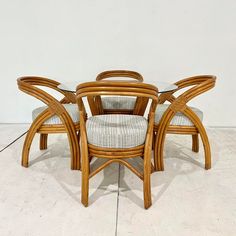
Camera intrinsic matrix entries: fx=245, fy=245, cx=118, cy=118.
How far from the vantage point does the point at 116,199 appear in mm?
1851

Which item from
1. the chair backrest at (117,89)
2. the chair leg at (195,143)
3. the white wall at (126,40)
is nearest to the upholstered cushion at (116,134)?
the chair backrest at (117,89)

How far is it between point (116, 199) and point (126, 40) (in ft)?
7.61

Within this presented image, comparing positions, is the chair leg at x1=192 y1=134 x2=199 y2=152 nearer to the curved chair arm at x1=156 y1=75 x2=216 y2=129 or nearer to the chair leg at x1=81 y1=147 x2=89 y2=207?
the curved chair arm at x1=156 y1=75 x2=216 y2=129

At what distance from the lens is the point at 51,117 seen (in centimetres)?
223

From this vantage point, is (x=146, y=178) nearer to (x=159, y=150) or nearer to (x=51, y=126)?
(x=159, y=150)

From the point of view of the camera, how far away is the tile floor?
1561mm

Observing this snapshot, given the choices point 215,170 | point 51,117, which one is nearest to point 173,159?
point 215,170

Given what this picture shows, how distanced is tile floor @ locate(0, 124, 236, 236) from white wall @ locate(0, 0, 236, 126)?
133 cm

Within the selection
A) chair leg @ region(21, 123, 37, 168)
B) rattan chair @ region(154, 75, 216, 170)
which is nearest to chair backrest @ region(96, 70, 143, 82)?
rattan chair @ region(154, 75, 216, 170)

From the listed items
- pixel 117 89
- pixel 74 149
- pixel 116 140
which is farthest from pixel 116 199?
pixel 117 89

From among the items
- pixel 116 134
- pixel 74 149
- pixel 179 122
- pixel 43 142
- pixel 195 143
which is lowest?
pixel 43 142

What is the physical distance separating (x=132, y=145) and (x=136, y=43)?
212 cm

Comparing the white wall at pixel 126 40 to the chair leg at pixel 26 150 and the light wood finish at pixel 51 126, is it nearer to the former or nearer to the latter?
the light wood finish at pixel 51 126

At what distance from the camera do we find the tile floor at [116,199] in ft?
5.12
